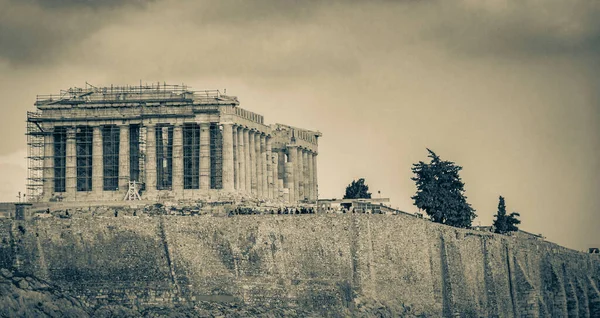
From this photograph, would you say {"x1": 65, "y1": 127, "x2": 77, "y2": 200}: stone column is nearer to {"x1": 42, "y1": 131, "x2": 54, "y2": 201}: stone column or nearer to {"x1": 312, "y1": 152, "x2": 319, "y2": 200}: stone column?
{"x1": 42, "y1": 131, "x2": 54, "y2": 201}: stone column

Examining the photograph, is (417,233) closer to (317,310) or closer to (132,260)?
(317,310)

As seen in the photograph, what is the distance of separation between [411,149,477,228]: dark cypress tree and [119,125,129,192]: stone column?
24.8 m

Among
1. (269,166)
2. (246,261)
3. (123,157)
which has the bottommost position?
(246,261)

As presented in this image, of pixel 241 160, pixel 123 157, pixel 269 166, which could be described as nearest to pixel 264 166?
pixel 269 166

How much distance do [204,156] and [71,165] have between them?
1034 centimetres

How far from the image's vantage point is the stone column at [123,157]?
5969 inches

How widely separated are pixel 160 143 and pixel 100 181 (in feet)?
17.8

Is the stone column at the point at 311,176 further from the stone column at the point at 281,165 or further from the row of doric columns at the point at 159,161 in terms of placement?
the row of doric columns at the point at 159,161

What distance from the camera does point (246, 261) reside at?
13388 cm

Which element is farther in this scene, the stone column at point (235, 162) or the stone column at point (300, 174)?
the stone column at point (300, 174)

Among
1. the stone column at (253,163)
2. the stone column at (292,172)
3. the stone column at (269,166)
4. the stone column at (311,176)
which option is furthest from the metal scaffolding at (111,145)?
the stone column at (311,176)

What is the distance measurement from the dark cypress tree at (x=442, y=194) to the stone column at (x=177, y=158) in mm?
21219

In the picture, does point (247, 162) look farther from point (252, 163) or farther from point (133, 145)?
point (133, 145)

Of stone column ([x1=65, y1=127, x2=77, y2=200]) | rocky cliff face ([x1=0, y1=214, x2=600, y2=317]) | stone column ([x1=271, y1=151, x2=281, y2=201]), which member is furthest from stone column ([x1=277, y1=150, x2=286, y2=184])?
rocky cliff face ([x1=0, y1=214, x2=600, y2=317])
